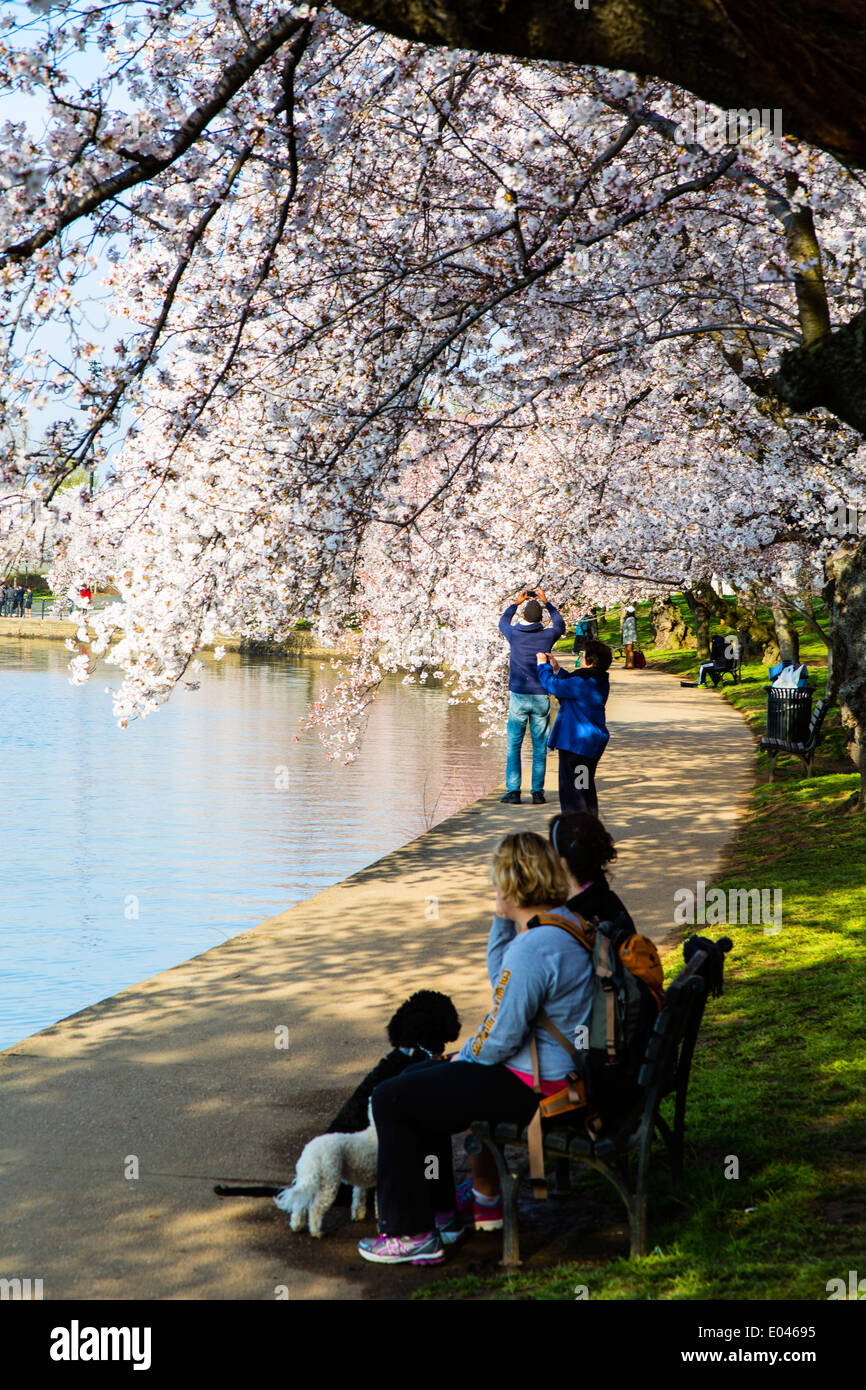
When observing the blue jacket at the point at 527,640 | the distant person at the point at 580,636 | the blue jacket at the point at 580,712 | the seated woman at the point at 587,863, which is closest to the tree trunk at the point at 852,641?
the distant person at the point at 580,636

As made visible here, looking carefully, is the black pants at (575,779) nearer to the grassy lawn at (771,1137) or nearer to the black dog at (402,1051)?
the grassy lawn at (771,1137)

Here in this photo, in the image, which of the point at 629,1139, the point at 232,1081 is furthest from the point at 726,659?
the point at 629,1139

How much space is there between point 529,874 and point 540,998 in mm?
460

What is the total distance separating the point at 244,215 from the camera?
8133 millimetres

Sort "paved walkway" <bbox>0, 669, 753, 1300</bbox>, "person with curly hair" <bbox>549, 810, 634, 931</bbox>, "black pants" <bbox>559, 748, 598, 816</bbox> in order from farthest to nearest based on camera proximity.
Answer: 1. "black pants" <bbox>559, 748, 598, 816</bbox>
2. "person with curly hair" <bbox>549, 810, 634, 931</bbox>
3. "paved walkway" <bbox>0, 669, 753, 1300</bbox>

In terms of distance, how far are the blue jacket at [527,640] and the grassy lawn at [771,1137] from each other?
3.70m

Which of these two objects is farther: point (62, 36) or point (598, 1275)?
point (62, 36)

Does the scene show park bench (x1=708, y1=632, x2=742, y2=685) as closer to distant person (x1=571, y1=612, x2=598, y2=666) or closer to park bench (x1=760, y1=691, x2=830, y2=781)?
distant person (x1=571, y1=612, x2=598, y2=666)

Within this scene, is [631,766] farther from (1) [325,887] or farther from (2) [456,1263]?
(2) [456,1263]

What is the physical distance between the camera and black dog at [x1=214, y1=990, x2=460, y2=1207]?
4824mm

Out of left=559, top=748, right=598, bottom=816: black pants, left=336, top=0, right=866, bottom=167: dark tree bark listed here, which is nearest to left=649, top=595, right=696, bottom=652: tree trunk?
left=559, top=748, right=598, bottom=816: black pants

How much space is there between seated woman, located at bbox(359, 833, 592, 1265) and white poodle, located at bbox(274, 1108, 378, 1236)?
0.61 feet
